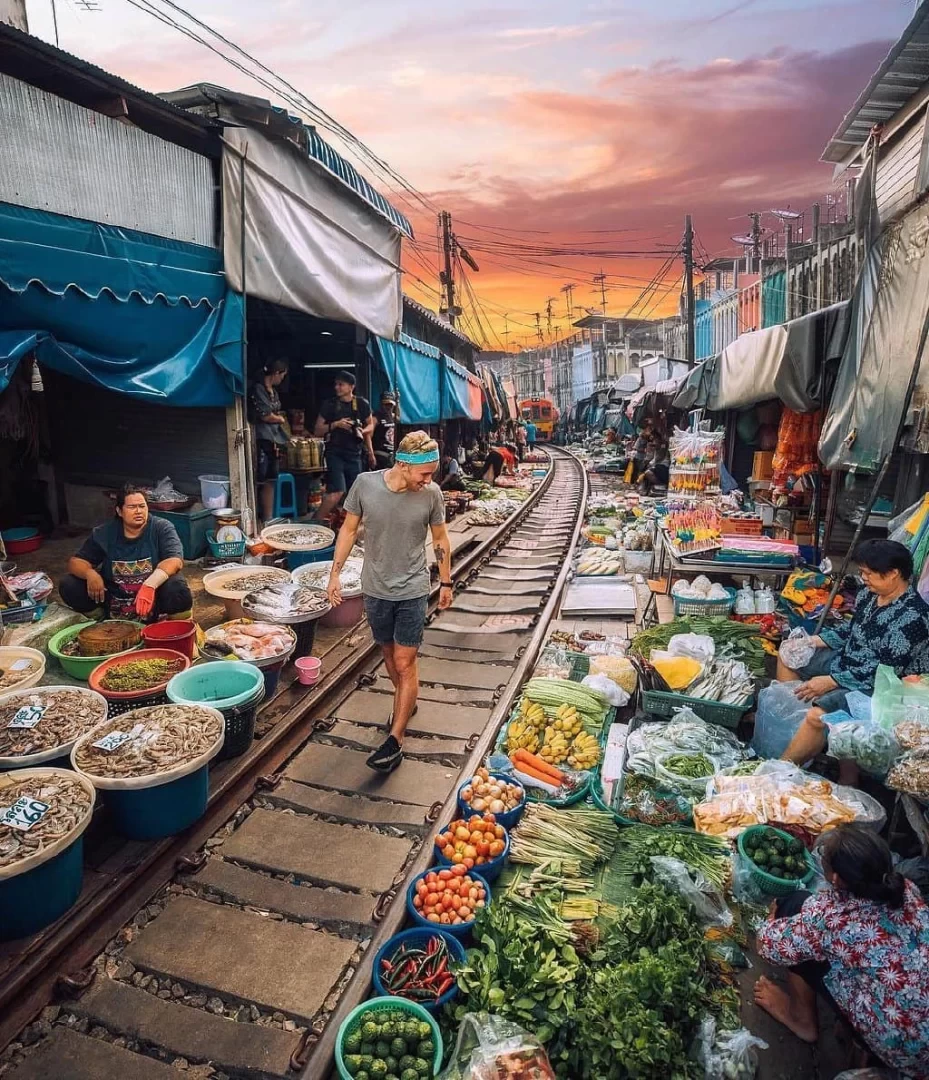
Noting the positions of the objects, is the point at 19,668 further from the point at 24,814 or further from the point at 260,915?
the point at 260,915

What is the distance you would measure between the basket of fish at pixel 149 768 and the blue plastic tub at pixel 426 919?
146 centimetres

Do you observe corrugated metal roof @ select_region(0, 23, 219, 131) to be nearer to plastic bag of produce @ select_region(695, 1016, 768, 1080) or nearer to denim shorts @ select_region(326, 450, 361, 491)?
denim shorts @ select_region(326, 450, 361, 491)

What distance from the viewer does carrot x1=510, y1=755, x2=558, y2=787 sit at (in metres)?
4.62

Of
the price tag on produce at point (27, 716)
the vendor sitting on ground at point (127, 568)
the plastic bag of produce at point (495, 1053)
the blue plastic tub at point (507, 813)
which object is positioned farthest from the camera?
the vendor sitting on ground at point (127, 568)

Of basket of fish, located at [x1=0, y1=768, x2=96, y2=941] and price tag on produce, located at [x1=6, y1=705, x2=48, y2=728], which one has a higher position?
price tag on produce, located at [x1=6, y1=705, x2=48, y2=728]

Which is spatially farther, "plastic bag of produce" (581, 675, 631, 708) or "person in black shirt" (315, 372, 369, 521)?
"person in black shirt" (315, 372, 369, 521)

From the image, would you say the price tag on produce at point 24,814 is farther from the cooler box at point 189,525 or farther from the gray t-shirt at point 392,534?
the cooler box at point 189,525

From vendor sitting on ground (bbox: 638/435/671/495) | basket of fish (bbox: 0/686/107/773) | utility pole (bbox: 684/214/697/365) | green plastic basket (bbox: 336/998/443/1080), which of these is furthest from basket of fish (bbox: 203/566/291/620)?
utility pole (bbox: 684/214/697/365)

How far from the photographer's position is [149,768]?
3795mm

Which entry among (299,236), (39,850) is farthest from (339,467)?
(39,850)

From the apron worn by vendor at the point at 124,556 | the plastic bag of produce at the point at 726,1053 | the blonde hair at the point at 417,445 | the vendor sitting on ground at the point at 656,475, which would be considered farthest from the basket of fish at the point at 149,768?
the vendor sitting on ground at the point at 656,475

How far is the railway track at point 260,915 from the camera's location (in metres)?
2.89

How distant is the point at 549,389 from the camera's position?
77312 mm

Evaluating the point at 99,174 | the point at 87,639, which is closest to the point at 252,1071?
the point at 87,639
